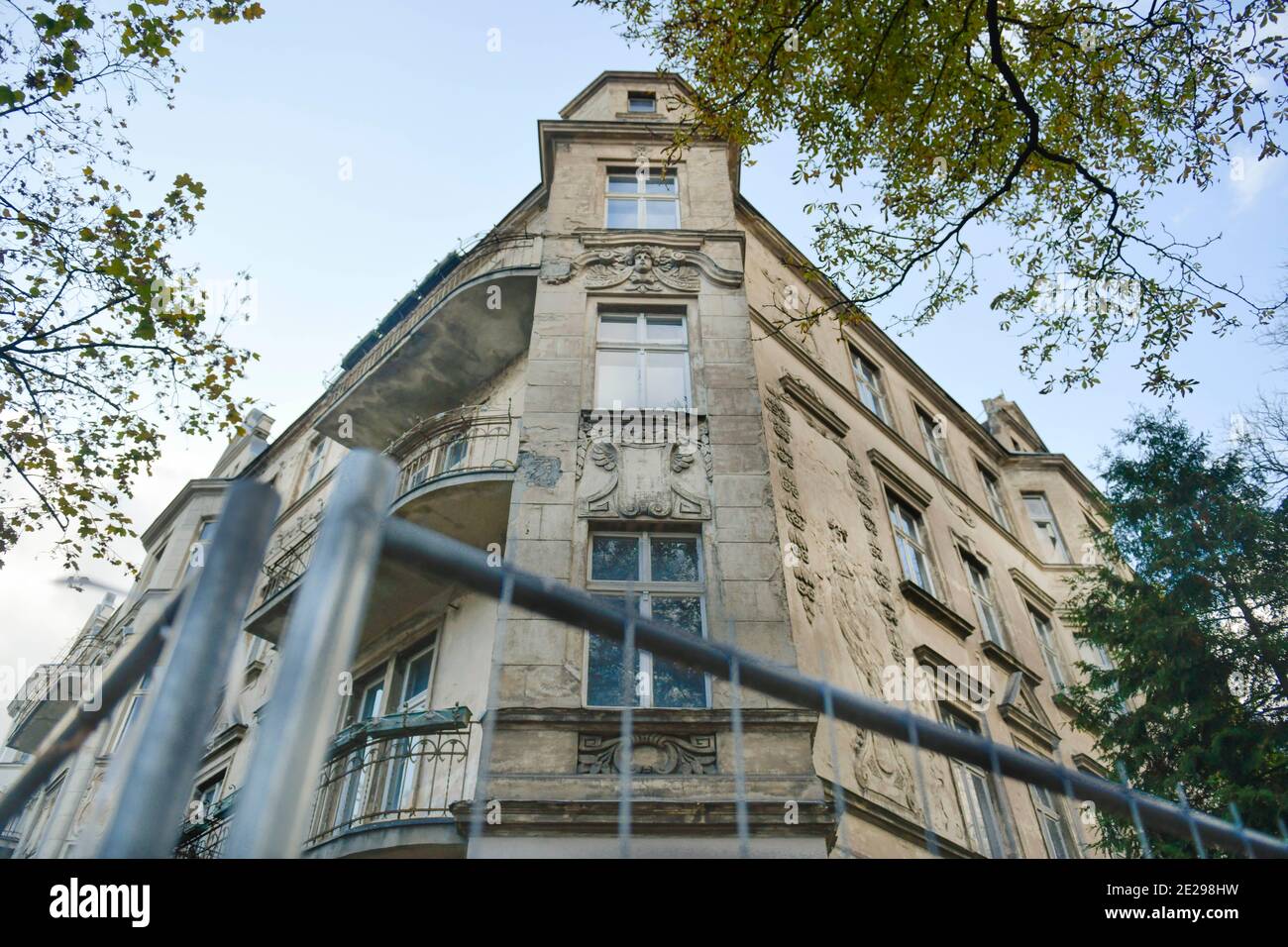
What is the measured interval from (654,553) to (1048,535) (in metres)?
15.9

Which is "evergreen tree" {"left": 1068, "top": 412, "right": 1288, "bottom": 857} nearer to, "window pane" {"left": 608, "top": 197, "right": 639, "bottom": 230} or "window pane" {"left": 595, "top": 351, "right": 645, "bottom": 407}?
"window pane" {"left": 595, "top": 351, "right": 645, "bottom": 407}

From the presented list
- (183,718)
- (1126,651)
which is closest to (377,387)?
(1126,651)

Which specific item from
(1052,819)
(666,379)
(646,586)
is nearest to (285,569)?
(666,379)

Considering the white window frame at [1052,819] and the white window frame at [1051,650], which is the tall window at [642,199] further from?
the white window frame at [1051,650]

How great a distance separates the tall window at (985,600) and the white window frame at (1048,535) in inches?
205

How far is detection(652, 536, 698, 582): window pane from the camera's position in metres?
9.59

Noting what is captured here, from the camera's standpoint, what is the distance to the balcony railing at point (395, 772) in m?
8.77

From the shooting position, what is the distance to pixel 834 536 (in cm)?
1221

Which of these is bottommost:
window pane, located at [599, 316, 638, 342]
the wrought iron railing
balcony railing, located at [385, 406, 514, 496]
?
balcony railing, located at [385, 406, 514, 496]

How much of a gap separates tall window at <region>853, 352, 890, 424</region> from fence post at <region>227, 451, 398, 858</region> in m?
16.3

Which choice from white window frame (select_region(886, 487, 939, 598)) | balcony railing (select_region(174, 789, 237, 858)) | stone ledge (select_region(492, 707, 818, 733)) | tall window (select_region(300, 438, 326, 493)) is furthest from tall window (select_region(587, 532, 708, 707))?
tall window (select_region(300, 438, 326, 493))
